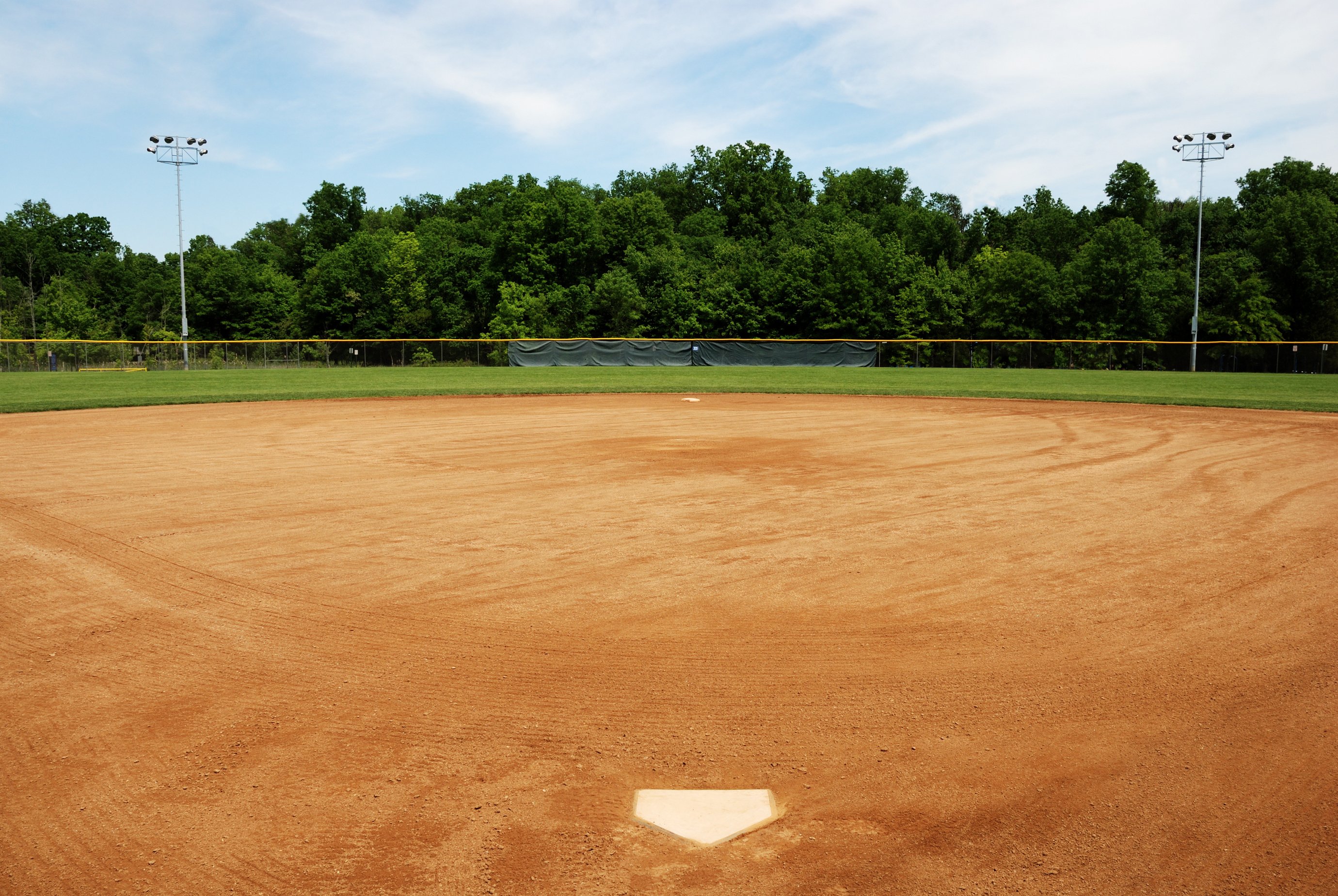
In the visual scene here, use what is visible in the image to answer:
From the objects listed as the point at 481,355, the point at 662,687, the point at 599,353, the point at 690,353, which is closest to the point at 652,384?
the point at 599,353

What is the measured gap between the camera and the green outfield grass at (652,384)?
1022 inches

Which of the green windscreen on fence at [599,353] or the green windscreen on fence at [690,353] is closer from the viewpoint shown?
the green windscreen on fence at [599,353]

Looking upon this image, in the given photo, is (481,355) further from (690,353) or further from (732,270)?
(732,270)

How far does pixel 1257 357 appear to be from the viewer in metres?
46.8

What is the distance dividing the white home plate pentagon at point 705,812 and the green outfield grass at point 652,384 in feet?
79.5

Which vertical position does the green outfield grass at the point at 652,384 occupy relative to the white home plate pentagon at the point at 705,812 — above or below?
above

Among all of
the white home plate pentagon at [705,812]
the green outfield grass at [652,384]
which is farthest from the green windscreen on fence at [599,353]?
the white home plate pentagon at [705,812]

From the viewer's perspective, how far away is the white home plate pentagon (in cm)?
338

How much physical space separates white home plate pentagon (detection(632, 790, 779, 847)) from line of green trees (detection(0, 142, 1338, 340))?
62.1 meters

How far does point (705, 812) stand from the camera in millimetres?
3525

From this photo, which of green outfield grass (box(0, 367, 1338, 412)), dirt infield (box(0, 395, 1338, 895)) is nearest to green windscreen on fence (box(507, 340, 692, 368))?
green outfield grass (box(0, 367, 1338, 412))

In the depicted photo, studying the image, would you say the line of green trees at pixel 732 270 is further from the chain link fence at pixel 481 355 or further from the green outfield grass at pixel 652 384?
the green outfield grass at pixel 652 384

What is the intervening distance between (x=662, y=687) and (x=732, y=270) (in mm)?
66970

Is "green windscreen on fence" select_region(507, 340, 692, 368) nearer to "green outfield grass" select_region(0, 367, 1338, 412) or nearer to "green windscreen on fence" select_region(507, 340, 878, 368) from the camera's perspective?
"green windscreen on fence" select_region(507, 340, 878, 368)
